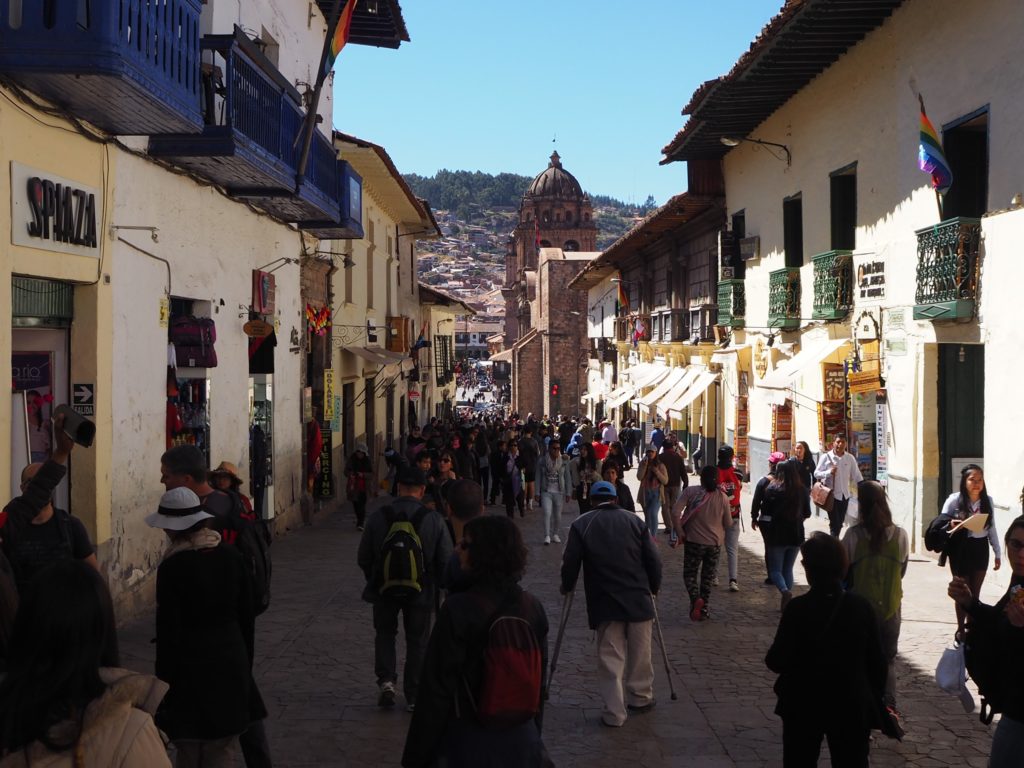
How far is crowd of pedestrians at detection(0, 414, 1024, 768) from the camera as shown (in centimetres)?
282

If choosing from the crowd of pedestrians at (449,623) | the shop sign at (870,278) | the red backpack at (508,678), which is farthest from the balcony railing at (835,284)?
the red backpack at (508,678)

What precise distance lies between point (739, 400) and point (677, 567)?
1112 cm

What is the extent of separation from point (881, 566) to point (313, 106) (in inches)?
323

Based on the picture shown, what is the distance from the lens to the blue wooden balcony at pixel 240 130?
10.6 metres

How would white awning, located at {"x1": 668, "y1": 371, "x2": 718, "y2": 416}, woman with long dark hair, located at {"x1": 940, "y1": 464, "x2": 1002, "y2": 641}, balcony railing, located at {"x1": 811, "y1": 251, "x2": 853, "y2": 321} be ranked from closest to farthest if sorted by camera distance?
1. woman with long dark hair, located at {"x1": 940, "y1": 464, "x2": 1002, "y2": 641}
2. balcony railing, located at {"x1": 811, "y1": 251, "x2": 853, "y2": 321}
3. white awning, located at {"x1": 668, "y1": 371, "x2": 718, "y2": 416}

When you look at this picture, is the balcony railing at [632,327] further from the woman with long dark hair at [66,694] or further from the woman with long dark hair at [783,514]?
the woman with long dark hair at [66,694]

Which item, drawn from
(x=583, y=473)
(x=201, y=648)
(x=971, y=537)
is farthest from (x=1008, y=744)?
(x=583, y=473)

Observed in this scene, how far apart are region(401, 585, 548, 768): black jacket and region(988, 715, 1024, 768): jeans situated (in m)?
1.69

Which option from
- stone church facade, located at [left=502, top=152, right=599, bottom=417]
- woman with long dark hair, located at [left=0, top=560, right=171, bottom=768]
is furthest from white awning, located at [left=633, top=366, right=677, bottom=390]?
stone church facade, located at [left=502, top=152, right=599, bottom=417]

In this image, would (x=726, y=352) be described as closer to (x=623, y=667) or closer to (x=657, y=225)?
(x=657, y=225)

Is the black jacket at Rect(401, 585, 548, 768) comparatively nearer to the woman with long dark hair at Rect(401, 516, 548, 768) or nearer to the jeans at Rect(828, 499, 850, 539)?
the woman with long dark hair at Rect(401, 516, 548, 768)

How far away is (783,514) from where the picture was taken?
1077 centimetres

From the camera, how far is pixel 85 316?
955 centimetres

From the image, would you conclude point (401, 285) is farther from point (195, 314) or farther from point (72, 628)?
point (72, 628)
